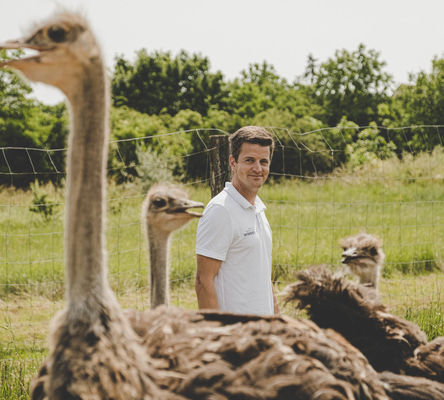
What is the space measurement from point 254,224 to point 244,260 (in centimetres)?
20

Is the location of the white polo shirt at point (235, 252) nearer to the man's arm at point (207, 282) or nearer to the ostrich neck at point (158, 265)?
the man's arm at point (207, 282)

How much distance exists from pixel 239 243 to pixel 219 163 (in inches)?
72.3

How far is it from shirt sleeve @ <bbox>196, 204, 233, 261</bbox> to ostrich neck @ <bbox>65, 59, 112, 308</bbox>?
112 centimetres

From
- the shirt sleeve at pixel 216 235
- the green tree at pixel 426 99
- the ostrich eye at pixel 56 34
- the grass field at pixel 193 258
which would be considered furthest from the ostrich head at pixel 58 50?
the green tree at pixel 426 99

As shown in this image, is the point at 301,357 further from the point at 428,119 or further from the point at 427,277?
the point at 428,119

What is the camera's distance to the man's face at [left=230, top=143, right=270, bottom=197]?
3234mm

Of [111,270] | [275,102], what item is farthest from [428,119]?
[111,270]

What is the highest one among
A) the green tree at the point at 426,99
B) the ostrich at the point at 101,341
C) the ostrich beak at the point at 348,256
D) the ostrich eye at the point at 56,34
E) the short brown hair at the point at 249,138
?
the green tree at the point at 426,99

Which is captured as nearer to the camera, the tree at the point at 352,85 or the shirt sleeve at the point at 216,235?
the shirt sleeve at the point at 216,235

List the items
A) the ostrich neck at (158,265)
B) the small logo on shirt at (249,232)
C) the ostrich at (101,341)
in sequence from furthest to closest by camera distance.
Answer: the ostrich neck at (158,265), the small logo on shirt at (249,232), the ostrich at (101,341)

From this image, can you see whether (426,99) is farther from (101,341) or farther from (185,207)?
(101,341)

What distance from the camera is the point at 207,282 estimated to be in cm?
308

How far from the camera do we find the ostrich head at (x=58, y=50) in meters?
1.97

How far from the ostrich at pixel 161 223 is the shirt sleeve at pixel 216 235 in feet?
1.38
